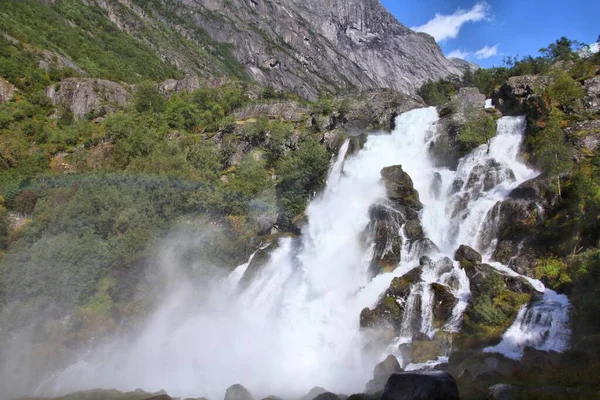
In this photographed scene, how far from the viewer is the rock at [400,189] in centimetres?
3259

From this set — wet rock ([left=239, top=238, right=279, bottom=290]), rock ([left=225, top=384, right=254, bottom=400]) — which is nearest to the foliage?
wet rock ([left=239, top=238, right=279, bottom=290])

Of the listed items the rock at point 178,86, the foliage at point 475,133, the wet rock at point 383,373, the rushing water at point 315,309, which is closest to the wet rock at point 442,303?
the rushing water at point 315,309

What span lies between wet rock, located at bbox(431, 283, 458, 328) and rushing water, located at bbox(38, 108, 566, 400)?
311mm

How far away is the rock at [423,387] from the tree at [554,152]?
19538mm

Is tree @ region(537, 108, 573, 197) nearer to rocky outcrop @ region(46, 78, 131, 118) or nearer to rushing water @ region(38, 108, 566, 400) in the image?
rushing water @ region(38, 108, 566, 400)

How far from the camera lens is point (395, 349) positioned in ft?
72.7

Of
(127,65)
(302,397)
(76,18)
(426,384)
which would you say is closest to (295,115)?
(302,397)

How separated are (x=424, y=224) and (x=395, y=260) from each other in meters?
4.29

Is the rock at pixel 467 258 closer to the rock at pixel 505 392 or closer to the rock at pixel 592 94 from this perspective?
the rock at pixel 505 392

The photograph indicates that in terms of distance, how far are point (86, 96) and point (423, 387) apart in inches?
3023

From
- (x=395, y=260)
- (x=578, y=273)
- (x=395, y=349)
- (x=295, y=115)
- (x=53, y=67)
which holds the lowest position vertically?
(x=395, y=349)

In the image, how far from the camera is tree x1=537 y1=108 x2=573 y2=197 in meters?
27.6

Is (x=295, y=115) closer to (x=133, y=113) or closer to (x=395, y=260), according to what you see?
(x=133, y=113)

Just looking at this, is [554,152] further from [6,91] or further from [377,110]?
[6,91]
